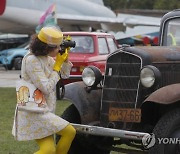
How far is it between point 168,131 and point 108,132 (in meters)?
0.67

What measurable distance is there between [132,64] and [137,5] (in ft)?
249

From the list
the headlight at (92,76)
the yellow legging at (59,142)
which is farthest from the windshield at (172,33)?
the yellow legging at (59,142)

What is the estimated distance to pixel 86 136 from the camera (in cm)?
679

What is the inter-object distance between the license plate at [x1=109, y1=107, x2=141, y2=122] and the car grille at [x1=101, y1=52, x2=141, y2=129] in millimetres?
80

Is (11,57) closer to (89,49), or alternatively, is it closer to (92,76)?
(89,49)

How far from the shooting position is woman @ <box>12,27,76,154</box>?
19.6 feet

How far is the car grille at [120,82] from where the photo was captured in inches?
250

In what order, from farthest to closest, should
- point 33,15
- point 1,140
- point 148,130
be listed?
point 33,15, point 1,140, point 148,130

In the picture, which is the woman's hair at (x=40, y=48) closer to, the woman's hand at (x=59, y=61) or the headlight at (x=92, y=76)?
the woman's hand at (x=59, y=61)

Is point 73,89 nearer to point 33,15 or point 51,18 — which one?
point 51,18

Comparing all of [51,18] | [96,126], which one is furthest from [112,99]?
[51,18]

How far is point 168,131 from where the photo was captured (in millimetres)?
5809

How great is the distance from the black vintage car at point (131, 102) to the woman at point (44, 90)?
0.45 meters

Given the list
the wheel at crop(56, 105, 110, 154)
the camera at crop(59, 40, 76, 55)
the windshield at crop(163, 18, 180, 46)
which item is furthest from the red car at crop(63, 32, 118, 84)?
the camera at crop(59, 40, 76, 55)
